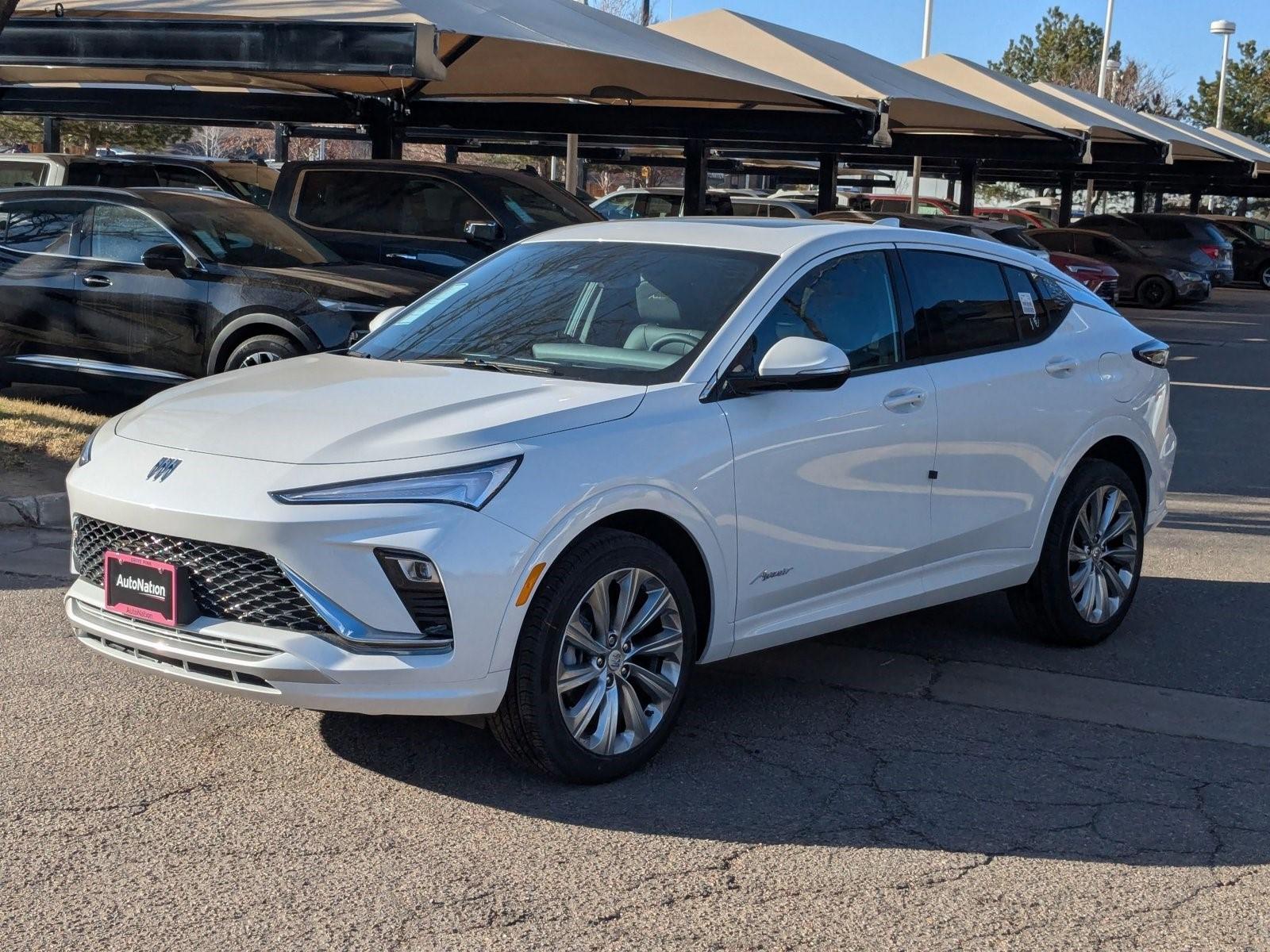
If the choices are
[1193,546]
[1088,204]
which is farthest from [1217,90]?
[1193,546]

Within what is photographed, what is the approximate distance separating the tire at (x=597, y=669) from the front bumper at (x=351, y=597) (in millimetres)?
126

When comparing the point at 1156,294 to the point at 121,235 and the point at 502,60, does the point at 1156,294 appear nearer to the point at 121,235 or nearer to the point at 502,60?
the point at 502,60

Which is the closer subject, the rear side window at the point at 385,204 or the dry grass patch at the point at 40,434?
the dry grass patch at the point at 40,434

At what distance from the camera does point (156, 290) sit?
1070 centimetres

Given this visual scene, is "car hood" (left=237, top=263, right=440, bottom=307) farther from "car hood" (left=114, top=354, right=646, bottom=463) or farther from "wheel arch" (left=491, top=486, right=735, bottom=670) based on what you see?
"wheel arch" (left=491, top=486, right=735, bottom=670)

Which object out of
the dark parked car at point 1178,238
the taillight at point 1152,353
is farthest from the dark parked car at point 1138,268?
the taillight at point 1152,353

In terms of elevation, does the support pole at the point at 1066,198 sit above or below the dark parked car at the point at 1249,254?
above

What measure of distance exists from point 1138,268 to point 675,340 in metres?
26.9

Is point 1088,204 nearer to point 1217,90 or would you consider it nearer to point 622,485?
point 1217,90

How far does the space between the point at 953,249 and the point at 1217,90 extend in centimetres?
7045

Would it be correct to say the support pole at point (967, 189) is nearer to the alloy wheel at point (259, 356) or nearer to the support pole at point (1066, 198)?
the support pole at point (1066, 198)

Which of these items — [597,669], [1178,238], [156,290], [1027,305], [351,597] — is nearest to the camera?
[351,597]

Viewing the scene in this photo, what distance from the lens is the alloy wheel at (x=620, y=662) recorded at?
4.52m

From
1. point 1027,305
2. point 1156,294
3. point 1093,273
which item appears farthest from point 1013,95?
point 1027,305
